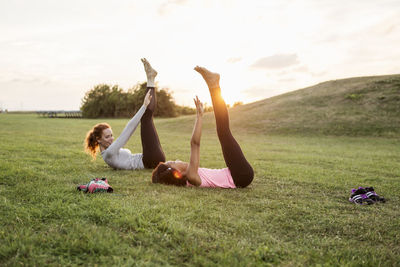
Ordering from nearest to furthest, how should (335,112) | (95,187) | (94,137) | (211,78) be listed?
(95,187) < (211,78) < (94,137) < (335,112)

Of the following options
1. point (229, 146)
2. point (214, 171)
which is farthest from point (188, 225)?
point (214, 171)

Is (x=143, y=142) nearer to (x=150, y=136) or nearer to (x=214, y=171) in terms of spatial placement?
(x=150, y=136)

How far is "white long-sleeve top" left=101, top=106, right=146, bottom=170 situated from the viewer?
6723 mm

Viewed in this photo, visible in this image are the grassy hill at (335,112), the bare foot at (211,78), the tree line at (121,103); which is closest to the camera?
the bare foot at (211,78)

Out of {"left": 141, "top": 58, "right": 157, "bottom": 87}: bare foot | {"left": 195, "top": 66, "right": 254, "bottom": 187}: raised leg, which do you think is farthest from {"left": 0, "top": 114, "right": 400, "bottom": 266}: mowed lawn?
{"left": 141, "top": 58, "right": 157, "bottom": 87}: bare foot

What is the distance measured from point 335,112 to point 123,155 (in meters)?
25.2

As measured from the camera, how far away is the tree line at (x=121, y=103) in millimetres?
62719

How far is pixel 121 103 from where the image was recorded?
6488cm

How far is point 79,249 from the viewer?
Answer: 2.93 meters

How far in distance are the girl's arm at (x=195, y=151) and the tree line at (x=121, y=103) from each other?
56471 millimetres

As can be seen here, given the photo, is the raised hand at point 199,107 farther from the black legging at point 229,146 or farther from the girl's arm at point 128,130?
the girl's arm at point 128,130

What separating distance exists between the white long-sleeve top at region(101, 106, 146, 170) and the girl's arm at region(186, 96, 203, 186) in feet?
6.75

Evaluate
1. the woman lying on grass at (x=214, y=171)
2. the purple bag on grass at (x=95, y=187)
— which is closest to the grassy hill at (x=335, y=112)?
the woman lying on grass at (x=214, y=171)

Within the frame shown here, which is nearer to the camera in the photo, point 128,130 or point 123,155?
point 128,130
